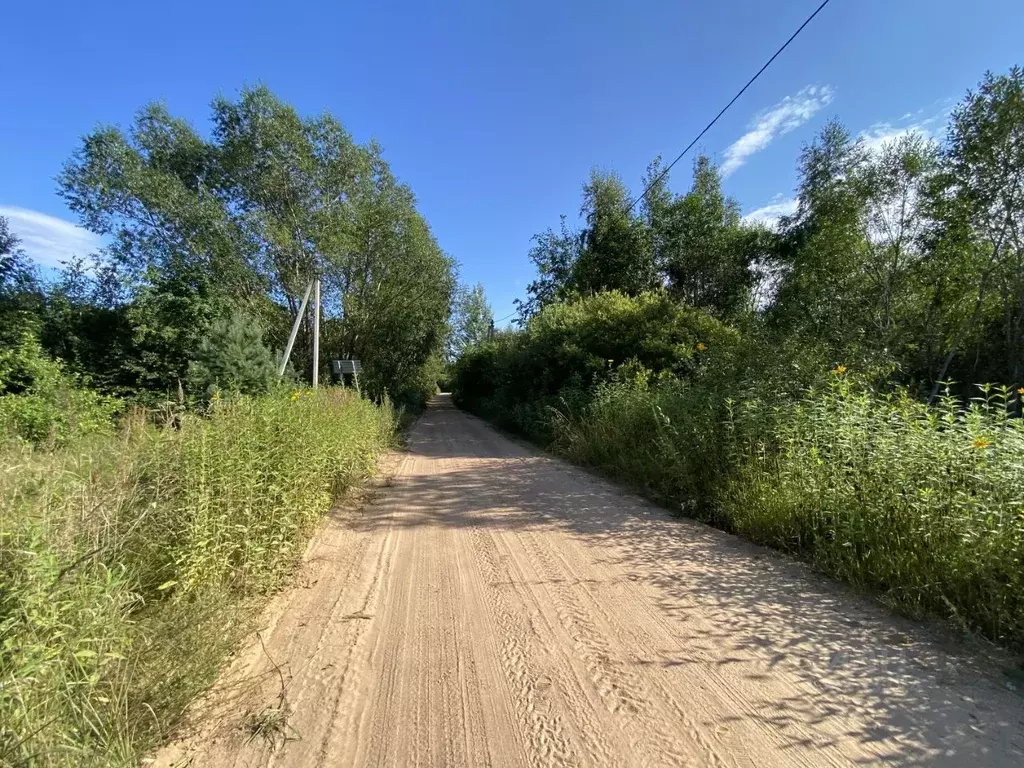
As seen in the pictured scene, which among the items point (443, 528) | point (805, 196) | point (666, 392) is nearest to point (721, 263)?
point (805, 196)

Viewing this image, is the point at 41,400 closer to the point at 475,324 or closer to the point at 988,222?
the point at 988,222

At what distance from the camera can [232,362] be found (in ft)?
35.3

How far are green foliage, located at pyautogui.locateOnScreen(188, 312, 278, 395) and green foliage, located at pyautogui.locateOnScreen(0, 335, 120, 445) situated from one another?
185 cm

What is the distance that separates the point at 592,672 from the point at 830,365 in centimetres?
574

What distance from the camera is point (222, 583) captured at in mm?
3121

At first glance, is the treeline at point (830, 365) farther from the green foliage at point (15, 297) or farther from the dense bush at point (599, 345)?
the green foliage at point (15, 297)

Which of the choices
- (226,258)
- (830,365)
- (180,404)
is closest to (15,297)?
(226,258)

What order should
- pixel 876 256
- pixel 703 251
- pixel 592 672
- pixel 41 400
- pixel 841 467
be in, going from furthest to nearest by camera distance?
pixel 703 251 → pixel 876 256 → pixel 41 400 → pixel 841 467 → pixel 592 672

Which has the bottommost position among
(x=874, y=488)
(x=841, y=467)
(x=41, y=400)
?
(x=41, y=400)

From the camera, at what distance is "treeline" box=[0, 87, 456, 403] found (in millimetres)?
12102

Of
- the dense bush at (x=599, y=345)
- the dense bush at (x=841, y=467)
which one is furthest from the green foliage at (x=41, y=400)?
the dense bush at (x=599, y=345)

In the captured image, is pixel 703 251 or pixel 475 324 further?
pixel 475 324

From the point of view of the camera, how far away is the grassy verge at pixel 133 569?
179 cm

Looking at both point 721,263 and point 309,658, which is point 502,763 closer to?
point 309,658
